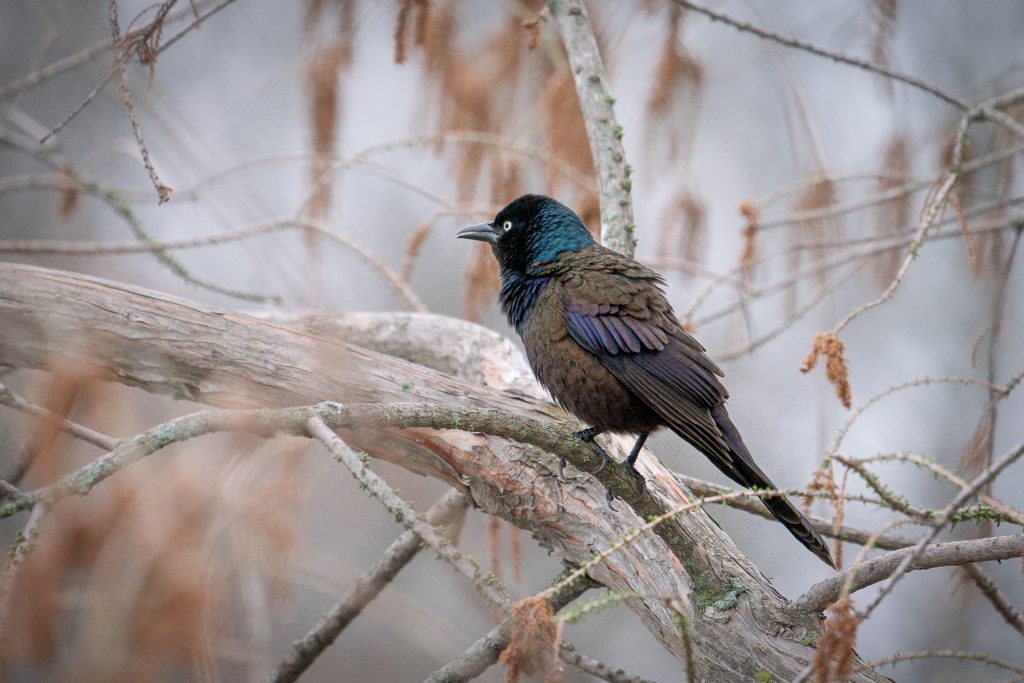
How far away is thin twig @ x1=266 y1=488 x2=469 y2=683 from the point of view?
3.28 metres

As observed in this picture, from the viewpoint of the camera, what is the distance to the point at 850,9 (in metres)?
4.67

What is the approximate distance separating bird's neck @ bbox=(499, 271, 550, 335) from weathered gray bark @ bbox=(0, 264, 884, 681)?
32 cm

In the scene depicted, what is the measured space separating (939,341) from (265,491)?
6956mm

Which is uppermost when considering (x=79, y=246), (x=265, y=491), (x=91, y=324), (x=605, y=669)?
(x=79, y=246)

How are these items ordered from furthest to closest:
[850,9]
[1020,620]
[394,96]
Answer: [394,96] < [850,9] < [1020,620]

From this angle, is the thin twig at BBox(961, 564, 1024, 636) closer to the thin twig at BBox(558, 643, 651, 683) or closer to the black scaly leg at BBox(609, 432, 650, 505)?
the black scaly leg at BBox(609, 432, 650, 505)

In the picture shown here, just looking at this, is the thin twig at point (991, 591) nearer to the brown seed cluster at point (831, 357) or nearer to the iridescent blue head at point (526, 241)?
the brown seed cluster at point (831, 357)

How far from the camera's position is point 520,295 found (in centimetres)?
359

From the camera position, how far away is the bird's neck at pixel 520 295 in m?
3.52

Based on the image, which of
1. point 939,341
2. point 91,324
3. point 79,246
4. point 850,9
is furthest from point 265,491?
point 939,341

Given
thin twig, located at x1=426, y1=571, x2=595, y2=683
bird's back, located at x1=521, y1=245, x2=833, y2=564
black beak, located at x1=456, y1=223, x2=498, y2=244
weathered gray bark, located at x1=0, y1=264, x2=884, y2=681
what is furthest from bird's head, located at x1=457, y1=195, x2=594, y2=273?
thin twig, located at x1=426, y1=571, x2=595, y2=683

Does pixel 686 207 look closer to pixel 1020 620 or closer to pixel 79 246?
pixel 1020 620

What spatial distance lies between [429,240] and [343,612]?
5.51m

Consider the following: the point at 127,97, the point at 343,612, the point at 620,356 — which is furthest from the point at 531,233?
the point at 127,97
